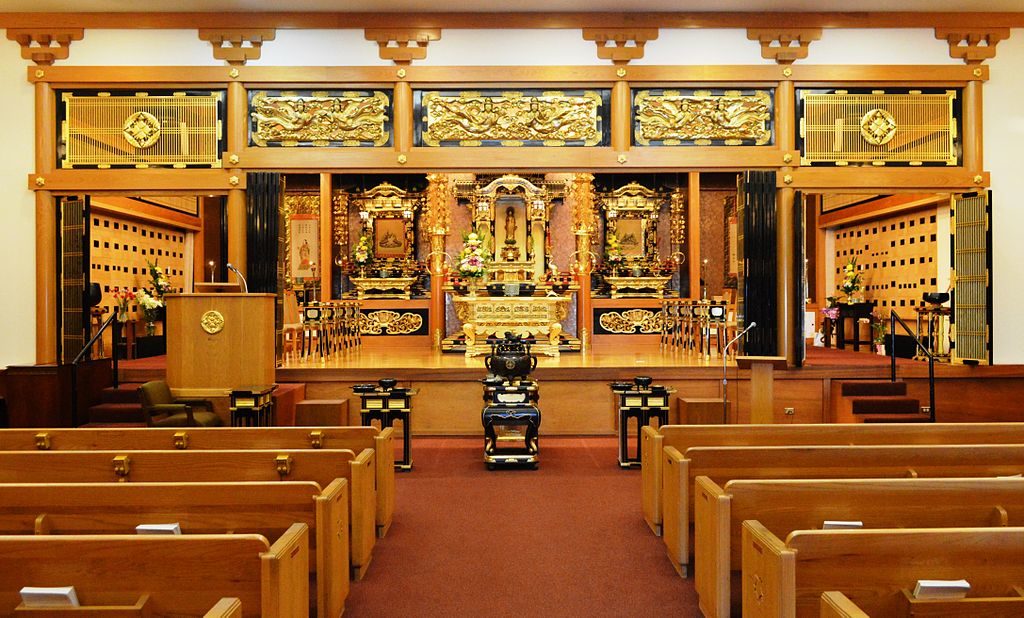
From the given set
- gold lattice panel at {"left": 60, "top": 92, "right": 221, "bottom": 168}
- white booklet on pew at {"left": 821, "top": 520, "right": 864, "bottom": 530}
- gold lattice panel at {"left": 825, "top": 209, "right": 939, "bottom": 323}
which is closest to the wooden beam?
gold lattice panel at {"left": 60, "top": 92, "right": 221, "bottom": 168}

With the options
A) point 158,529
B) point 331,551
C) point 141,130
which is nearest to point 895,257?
point 141,130

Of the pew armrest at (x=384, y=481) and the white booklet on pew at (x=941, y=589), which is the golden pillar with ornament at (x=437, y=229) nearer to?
the pew armrest at (x=384, y=481)

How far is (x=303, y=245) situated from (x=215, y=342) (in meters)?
7.36

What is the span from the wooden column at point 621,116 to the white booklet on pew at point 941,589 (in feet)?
20.3

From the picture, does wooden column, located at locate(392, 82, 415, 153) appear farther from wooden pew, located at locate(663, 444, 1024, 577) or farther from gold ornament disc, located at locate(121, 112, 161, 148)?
wooden pew, located at locate(663, 444, 1024, 577)

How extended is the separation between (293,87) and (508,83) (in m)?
2.14

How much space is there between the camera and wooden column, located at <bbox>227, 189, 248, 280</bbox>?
792cm

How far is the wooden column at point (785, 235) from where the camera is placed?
7.89 metres

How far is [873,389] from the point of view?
25.1 feet

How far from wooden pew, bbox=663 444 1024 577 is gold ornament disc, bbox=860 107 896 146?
5.13m

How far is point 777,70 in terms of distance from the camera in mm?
7895

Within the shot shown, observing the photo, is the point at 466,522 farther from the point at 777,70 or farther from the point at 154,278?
the point at 154,278

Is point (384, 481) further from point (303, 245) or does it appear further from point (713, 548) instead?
point (303, 245)

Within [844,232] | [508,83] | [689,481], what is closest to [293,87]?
[508,83]
